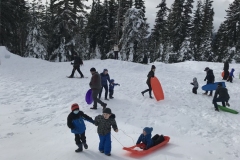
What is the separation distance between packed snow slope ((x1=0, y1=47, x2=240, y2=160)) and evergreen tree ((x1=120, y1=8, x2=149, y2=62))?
12.5 m

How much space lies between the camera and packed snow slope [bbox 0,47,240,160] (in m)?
7.12

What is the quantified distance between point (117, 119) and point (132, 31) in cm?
2169

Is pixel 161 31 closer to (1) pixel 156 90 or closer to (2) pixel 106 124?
(1) pixel 156 90

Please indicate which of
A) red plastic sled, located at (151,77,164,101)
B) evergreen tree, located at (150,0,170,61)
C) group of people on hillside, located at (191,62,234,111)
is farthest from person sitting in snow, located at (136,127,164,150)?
evergreen tree, located at (150,0,170,61)

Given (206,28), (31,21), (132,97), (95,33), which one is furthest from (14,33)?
(206,28)

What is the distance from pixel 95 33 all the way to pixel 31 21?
999 cm

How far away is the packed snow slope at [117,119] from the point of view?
23.4 feet

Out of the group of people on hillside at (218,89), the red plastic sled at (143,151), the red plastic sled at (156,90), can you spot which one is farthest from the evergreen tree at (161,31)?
the red plastic sled at (143,151)

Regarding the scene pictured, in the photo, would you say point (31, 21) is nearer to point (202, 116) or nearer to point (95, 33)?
point (95, 33)

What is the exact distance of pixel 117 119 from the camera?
393 inches

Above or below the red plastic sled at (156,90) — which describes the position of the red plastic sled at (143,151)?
below

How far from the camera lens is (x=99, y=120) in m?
6.45

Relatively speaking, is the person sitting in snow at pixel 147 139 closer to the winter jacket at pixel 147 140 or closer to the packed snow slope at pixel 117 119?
the winter jacket at pixel 147 140

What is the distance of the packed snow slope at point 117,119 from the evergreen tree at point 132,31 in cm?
1246
